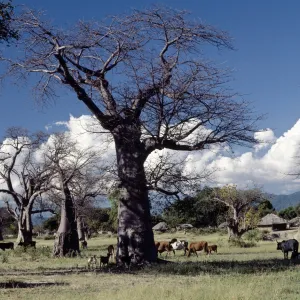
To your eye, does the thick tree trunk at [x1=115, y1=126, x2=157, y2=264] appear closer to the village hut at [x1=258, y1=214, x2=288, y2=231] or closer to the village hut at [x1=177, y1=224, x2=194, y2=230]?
the village hut at [x1=258, y1=214, x2=288, y2=231]

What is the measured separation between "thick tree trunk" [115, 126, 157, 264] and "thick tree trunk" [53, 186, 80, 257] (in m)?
8.61

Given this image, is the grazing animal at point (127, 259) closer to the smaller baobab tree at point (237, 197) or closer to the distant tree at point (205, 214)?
the distant tree at point (205, 214)

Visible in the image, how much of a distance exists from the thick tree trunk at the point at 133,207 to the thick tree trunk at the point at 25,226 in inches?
646

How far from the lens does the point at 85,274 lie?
1181 cm

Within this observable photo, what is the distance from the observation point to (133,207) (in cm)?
1411

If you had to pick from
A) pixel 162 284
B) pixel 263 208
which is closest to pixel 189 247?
pixel 162 284

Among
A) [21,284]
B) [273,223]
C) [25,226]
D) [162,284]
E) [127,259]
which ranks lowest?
A: [162,284]

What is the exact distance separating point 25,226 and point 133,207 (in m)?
18.1

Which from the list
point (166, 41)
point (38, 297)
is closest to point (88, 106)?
point (166, 41)

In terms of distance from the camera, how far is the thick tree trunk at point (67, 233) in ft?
72.9

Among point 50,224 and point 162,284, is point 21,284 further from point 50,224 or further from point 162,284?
point 50,224

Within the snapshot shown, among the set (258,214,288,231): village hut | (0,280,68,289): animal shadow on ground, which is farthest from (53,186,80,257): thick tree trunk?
(258,214,288,231): village hut

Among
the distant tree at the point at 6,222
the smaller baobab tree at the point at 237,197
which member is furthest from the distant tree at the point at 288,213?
the smaller baobab tree at the point at 237,197

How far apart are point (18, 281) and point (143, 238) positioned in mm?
4341
